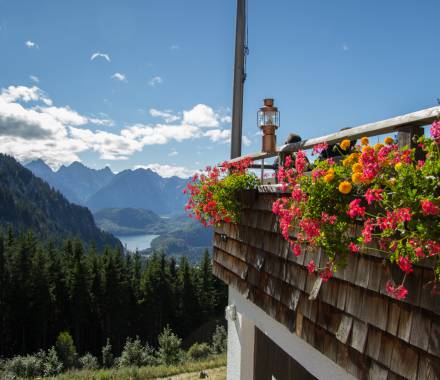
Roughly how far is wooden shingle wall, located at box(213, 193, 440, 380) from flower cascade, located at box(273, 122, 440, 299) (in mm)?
139

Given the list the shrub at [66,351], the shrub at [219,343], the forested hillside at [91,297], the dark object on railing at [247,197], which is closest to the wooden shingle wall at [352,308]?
the dark object on railing at [247,197]

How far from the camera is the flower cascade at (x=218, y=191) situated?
4684mm

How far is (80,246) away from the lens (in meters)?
57.7

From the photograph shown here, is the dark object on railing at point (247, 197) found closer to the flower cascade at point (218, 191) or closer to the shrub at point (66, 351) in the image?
the flower cascade at point (218, 191)

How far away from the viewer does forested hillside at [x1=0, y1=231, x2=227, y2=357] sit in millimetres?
46188

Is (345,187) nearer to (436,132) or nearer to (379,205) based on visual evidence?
(379,205)

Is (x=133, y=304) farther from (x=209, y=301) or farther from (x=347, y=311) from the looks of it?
(x=347, y=311)

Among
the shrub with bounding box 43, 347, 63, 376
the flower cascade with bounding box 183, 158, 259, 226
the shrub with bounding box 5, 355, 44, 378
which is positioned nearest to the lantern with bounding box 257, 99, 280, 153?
the flower cascade with bounding box 183, 158, 259, 226

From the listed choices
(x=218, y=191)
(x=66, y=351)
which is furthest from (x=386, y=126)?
(x=66, y=351)

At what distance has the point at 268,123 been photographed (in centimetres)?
485

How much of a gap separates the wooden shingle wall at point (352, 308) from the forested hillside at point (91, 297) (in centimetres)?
4809

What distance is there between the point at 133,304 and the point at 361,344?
176 ft

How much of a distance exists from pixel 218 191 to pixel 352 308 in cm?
248

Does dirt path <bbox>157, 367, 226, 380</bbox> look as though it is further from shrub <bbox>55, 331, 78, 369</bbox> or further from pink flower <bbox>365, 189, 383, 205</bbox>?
shrub <bbox>55, 331, 78, 369</bbox>
